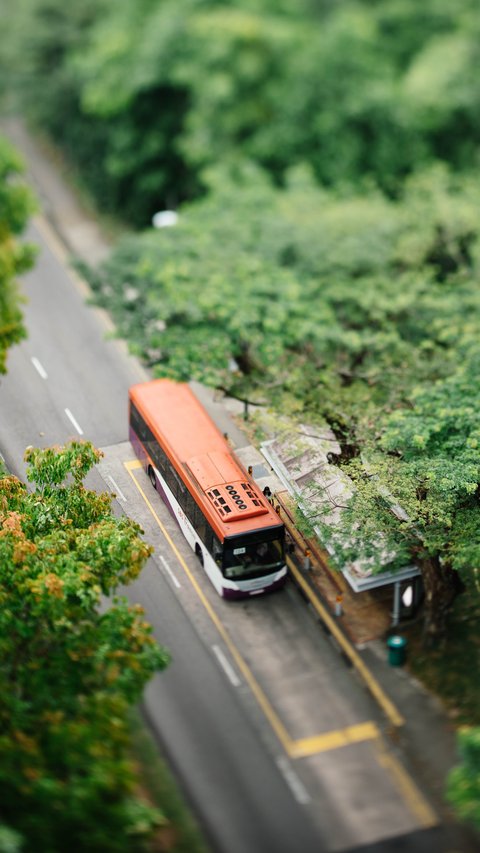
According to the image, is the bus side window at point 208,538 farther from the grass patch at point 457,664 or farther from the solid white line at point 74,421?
the solid white line at point 74,421

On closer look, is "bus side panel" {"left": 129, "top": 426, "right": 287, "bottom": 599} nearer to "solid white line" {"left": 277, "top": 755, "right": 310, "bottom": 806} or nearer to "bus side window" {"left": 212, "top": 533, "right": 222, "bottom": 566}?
"bus side window" {"left": 212, "top": 533, "right": 222, "bottom": 566}

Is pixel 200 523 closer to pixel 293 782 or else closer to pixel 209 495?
pixel 209 495

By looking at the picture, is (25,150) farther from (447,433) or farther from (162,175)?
(447,433)

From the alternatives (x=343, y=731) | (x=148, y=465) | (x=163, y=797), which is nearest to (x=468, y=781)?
(x=343, y=731)

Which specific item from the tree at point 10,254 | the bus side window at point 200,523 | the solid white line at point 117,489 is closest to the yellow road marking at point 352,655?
the bus side window at point 200,523

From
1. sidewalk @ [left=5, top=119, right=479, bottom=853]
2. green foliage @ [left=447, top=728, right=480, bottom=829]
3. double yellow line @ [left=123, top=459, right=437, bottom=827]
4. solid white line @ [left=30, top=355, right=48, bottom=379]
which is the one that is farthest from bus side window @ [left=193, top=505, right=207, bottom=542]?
solid white line @ [left=30, top=355, right=48, bottom=379]

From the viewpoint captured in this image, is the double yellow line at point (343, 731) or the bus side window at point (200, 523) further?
the bus side window at point (200, 523)
